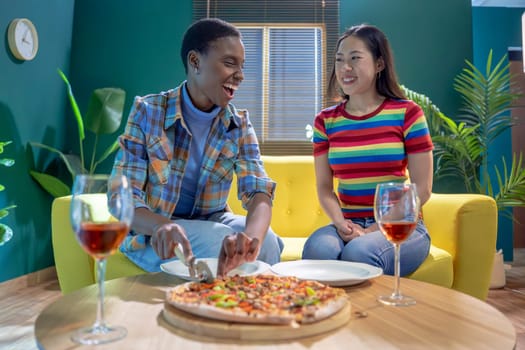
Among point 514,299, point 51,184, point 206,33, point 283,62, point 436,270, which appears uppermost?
point 283,62

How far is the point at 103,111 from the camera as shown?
145 inches

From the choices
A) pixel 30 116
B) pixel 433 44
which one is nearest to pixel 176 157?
pixel 30 116

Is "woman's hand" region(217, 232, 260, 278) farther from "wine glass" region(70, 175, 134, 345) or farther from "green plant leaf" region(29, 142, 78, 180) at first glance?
"green plant leaf" region(29, 142, 78, 180)

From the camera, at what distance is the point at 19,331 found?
2.26 metres

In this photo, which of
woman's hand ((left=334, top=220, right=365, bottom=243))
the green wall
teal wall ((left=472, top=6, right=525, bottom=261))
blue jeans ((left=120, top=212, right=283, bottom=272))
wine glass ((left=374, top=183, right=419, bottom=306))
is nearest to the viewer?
wine glass ((left=374, top=183, right=419, bottom=306))

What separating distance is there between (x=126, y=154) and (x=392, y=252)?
96 centimetres

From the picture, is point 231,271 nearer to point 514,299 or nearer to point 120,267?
point 120,267

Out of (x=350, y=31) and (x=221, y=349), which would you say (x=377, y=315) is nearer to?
(x=221, y=349)

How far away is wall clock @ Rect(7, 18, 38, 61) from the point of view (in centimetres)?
315

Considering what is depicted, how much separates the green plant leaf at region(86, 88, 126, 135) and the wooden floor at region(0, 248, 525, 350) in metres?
1.24

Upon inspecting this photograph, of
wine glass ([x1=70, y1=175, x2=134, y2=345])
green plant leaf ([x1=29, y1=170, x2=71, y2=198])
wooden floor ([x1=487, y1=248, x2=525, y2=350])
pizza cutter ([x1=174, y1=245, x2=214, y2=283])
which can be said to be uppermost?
green plant leaf ([x1=29, y1=170, x2=71, y2=198])

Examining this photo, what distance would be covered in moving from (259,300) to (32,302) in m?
2.67

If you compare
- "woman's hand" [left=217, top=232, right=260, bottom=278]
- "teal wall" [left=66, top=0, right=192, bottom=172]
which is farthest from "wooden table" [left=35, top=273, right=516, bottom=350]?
"teal wall" [left=66, top=0, right=192, bottom=172]

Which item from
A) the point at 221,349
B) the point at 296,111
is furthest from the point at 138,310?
the point at 296,111
